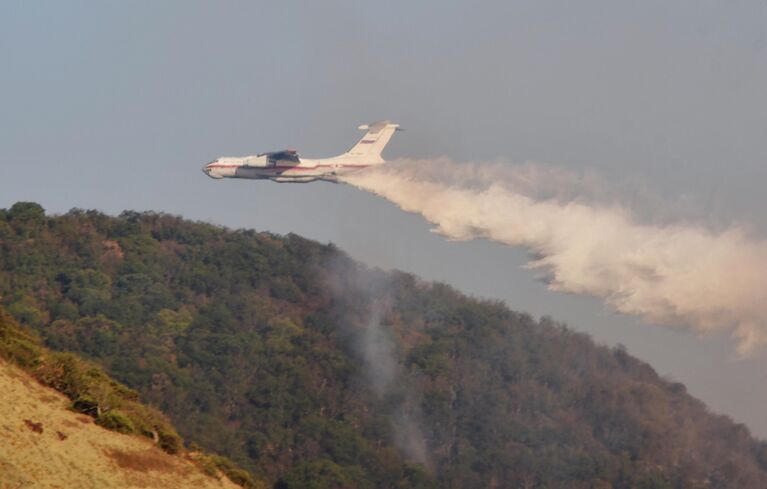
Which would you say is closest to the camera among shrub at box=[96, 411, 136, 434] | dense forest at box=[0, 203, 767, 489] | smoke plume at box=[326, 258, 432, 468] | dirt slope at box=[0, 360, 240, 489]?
dirt slope at box=[0, 360, 240, 489]

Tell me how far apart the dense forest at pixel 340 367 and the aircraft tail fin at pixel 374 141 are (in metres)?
22.4

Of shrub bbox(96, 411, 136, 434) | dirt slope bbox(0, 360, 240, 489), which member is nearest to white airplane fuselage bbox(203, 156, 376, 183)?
dirt slope bbox(0, 360, 240, 489)

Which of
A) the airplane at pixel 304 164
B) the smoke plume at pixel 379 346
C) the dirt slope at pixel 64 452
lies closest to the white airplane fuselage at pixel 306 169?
the airplane at pixel 304 164

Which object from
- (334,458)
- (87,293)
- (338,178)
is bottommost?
(334,458)

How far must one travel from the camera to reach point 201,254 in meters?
139

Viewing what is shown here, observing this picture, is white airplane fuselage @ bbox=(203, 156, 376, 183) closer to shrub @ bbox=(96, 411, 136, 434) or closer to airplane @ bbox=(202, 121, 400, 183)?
airplane @ bbox=(202, 121, 400, 183)

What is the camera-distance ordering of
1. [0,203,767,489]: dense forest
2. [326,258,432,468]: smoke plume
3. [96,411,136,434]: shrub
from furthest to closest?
[326,258,432,468]: smoke plume < [0,203,767,489]: dense forest < [96,411,136,434]: shrub

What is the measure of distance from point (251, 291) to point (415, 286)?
18861 mm

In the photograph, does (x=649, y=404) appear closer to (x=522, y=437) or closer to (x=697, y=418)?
(x=697, y=418)

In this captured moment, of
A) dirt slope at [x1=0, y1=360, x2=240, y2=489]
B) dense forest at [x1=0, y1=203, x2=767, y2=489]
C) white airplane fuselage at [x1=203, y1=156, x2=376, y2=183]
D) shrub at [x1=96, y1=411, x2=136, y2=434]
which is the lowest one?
dirt slope at [x1=0, y1=360, x2=240, y2=489]

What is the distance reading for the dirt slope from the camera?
36.8m

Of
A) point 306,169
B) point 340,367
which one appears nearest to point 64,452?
point 306,169

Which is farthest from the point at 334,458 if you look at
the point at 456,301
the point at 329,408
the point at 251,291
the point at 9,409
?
the point at 9,409

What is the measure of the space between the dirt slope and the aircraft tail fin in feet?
128
